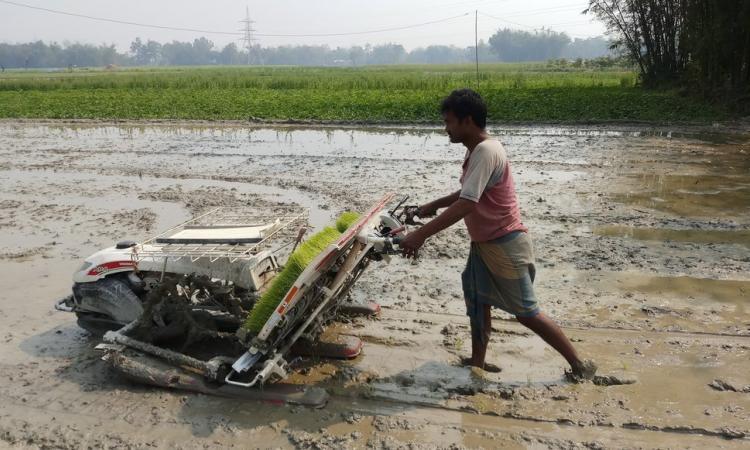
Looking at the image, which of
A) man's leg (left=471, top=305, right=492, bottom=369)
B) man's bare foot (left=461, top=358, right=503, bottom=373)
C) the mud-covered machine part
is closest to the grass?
the mud-covered machine part

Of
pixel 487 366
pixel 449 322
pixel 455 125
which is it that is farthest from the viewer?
pixel 449 322

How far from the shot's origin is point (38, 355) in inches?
174

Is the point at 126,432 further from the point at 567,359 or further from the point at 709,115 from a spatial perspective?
the point at 709,115

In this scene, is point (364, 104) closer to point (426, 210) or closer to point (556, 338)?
point (426, 210)

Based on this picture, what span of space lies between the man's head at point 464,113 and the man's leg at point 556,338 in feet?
3.91

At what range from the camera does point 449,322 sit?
4.71 meters

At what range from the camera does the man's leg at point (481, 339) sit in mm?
3798

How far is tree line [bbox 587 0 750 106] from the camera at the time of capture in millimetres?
17688

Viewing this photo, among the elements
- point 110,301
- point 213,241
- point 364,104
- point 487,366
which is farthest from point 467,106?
point 364,104

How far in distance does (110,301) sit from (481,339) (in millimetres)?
2678

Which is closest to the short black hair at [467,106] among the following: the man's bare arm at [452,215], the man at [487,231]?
the man at [487,231]

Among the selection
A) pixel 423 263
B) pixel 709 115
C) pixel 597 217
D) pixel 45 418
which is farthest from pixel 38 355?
pixel 709 115

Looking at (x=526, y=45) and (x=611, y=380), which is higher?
(x=526, y=45)

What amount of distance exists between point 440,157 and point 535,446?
940 centimetres
